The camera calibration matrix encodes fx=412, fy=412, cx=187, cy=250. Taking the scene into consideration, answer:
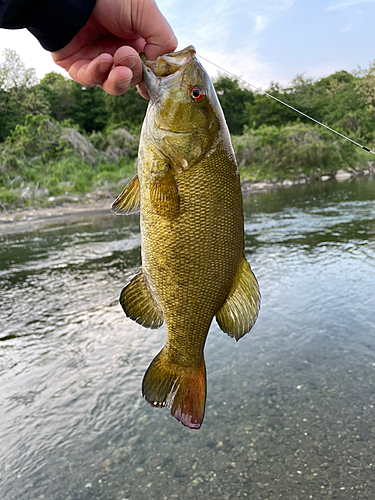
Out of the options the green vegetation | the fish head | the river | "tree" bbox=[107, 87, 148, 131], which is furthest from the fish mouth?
"tree" bbox=[107, 87, 148, 131]

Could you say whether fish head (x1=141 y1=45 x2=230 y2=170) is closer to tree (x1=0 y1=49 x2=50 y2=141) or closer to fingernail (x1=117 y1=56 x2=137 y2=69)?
fingernail (x1=117 y1=56 x2=137 y2=69)

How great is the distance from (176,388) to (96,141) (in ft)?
117

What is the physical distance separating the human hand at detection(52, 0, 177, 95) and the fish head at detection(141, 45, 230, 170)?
16 centimetres

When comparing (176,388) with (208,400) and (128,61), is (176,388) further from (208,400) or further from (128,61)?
(208,400)

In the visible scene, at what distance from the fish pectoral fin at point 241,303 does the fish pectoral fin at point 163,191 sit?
0.41 metres

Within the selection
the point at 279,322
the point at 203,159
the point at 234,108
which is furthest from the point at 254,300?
the point at 234,108

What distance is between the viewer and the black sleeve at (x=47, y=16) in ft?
6.10

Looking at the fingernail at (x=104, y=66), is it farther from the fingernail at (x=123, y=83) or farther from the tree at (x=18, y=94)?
the tree at (x=18, y=94)

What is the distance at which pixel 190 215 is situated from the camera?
1741mm

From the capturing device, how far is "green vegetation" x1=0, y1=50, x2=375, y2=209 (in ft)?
90.1

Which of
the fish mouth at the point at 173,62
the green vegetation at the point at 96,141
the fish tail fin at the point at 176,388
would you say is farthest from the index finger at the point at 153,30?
the green vegetation at the point at 96,141

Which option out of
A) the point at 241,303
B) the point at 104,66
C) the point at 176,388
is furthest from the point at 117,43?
the point at 176,388

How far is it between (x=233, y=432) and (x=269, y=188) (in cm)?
2733

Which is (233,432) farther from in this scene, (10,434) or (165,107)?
(165,107)
